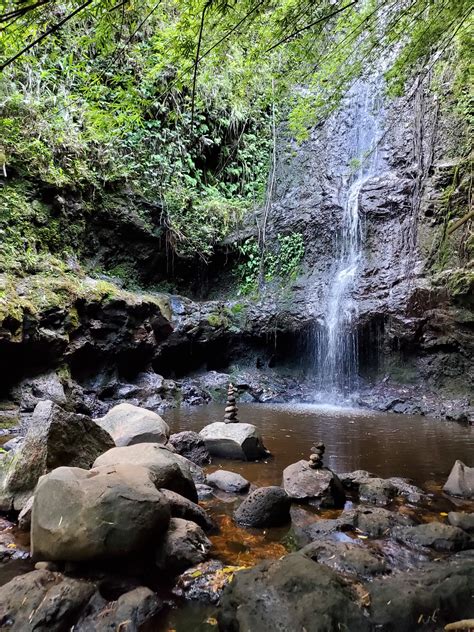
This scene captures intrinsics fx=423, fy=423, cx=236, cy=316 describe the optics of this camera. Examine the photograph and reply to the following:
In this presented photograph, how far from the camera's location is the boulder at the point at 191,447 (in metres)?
5.40

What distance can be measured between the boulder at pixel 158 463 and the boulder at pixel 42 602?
4.12 feet

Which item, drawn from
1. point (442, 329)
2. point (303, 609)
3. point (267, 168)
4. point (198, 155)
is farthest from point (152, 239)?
point (303, 609)

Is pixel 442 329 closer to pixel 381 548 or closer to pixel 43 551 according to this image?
pixel 381 548

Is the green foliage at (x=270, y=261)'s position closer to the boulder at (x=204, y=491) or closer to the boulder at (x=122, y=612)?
the boulder at (x=204, y=491)

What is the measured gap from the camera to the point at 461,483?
4.31m

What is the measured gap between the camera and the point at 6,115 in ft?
34.5

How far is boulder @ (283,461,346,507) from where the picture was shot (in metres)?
4.05

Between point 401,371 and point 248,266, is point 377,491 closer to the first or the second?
point 401,371

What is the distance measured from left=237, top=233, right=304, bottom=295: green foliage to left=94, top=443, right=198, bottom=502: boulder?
38.4 ft

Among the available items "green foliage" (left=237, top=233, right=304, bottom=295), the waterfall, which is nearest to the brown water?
the waterfall

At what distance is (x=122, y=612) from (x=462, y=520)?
2.73 metres

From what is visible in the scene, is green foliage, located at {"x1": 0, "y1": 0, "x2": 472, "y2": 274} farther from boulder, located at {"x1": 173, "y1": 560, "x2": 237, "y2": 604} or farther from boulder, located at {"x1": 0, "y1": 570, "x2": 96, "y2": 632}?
boulder, located at {"x1": 173, "y1": 560, "x2": 237, "y2": 604}

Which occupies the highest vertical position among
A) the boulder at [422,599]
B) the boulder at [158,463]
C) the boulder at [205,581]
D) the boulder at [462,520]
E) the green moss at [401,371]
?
the green moss at [401,371]

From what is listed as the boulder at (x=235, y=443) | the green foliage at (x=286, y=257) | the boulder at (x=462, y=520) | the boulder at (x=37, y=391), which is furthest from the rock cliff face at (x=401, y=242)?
the boulder at (x=462, y=520)
